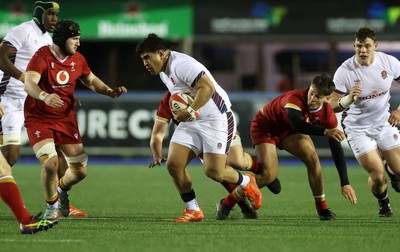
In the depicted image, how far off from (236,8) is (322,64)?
2.98m

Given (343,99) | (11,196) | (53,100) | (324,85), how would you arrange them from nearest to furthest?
(11,196) → (53,100) → (324,85) → (343,99)

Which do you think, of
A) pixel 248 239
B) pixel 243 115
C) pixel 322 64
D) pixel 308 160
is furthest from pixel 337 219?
pixel 322 64

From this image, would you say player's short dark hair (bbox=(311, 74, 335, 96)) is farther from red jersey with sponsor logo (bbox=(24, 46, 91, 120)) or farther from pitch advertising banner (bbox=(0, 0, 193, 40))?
pitch advertising banner (bbox=(0, 0, 193, 40))

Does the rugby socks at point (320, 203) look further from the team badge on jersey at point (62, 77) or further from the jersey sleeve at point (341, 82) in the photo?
the team badge on jersey at point (62, 77)

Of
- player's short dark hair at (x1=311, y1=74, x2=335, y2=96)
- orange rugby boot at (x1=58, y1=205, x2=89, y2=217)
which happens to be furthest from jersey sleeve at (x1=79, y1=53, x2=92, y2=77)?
player's short dark hair at (x1=311, y1=74, x2=335, y2=96)

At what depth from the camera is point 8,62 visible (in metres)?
11.1

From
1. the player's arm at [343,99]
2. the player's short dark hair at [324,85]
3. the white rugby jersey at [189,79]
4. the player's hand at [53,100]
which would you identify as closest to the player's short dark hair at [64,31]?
the player's hand at [53,100]

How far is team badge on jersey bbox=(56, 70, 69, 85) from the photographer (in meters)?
10.7

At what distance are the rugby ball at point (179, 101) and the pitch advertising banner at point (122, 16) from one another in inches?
499

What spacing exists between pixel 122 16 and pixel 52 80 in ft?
41.3

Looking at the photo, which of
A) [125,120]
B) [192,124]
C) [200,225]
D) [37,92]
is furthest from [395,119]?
[125,120]

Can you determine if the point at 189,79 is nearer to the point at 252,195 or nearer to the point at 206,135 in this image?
the point at 206,135

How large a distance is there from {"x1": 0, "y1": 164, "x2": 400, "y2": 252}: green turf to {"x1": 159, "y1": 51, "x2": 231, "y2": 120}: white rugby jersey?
1.17 meters

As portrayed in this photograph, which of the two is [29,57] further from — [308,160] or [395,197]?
[395,197]
